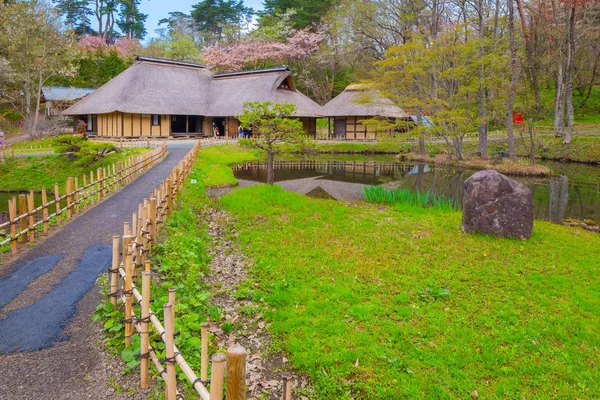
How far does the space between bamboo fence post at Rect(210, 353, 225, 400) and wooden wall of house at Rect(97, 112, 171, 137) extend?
30.9 meters

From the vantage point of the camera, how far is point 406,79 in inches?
971

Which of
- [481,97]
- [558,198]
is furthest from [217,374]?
[481,97]

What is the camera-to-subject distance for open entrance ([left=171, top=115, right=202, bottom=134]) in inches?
1431

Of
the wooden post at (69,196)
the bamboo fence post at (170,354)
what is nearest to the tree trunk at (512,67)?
the wooden post at (69,196)

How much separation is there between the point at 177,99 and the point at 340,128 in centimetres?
1417

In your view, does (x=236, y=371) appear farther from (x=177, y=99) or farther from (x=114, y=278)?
(x=177, y=99)

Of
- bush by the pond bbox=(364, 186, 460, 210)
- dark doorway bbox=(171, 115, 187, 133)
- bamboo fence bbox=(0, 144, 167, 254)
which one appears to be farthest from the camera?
dark doorway bbox=(171, 115, 187, 133)

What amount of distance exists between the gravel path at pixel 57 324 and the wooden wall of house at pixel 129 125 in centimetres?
2379

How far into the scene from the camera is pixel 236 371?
9.20 feet

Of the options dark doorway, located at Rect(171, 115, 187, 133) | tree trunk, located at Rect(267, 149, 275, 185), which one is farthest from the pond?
dark doorway, located at Rect(171, 115, 187, 133)

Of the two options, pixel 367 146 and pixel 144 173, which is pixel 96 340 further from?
pixel 367 146

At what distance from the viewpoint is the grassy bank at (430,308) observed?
15.6 ft

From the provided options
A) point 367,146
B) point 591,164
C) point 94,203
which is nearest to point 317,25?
point 367,146

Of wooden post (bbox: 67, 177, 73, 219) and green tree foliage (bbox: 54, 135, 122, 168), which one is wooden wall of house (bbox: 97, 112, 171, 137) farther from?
wooden post (bbox: 67, 177, 73, 219)
